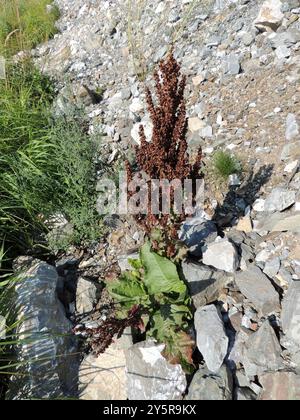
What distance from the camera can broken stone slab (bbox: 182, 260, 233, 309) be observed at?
3012 mm

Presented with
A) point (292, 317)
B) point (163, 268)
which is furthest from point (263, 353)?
point (163, 268)

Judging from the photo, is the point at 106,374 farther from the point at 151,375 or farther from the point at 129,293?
the point at 129,293

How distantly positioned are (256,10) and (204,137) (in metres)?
2.62

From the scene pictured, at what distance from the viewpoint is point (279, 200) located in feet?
11.2

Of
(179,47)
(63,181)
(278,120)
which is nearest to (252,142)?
(278,120)

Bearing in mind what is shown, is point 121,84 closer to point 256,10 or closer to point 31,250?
point 256,10

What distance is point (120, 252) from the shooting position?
3.88 meters

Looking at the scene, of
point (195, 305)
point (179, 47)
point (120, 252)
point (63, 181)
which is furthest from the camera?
point (179, 47)

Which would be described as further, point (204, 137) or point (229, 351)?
point (204, 137)

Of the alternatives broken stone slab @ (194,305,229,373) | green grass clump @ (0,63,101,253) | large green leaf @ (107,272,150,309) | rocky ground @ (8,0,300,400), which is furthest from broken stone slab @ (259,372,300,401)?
green grass clump @ (0,63,101,253)

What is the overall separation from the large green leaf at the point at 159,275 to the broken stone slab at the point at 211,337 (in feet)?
0.78

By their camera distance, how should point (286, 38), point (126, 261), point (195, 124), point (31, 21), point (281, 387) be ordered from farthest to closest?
1. point (31, 21)
2. point (286, 38)
3. point (195, 124)
4. point (126, 261)
5. point (281, 387)

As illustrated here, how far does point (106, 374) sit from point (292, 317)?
152cm

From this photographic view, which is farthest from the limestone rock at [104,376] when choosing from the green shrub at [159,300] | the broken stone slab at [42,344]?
the green shrub at [159,300]
